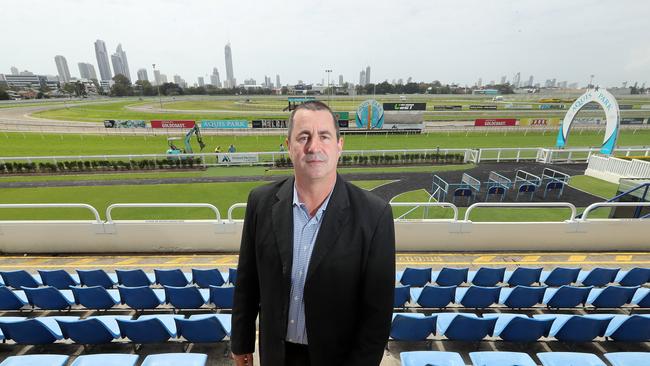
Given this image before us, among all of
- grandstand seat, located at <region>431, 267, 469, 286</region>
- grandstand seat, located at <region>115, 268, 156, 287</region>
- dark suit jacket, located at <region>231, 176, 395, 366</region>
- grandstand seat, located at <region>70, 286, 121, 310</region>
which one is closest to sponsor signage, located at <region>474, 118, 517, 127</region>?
grandstand seat, located at <region>431, 267, 469, 286</region>

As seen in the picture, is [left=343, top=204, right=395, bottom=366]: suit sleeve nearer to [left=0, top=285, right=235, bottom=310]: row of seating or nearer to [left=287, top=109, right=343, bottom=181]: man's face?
[left=287, top=109, right=343, bottom=181]: man's face

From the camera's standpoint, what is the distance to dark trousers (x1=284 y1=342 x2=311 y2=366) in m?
1.86

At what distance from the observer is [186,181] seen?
696 inches

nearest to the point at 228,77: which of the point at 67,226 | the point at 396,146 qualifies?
the point at 396,146

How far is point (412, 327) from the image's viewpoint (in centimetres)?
391

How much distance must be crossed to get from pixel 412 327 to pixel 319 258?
3046 millimetres

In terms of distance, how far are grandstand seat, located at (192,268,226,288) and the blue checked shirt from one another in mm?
4242

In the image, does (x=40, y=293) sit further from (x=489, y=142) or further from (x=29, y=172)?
(x=489, y=142)

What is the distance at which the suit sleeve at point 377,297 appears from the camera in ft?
5.43

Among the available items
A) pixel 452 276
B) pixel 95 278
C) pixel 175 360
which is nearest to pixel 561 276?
pixel 452 276

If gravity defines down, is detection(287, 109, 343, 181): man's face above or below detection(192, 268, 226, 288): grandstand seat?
above

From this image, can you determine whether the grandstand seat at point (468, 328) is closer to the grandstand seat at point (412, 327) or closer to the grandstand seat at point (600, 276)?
the grandstand seat at point (412, 327)

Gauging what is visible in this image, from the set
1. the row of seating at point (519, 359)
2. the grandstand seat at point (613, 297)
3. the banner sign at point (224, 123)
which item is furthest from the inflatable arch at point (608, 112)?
the banner sign at point (224, 123)

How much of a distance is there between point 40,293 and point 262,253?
5.33 m
